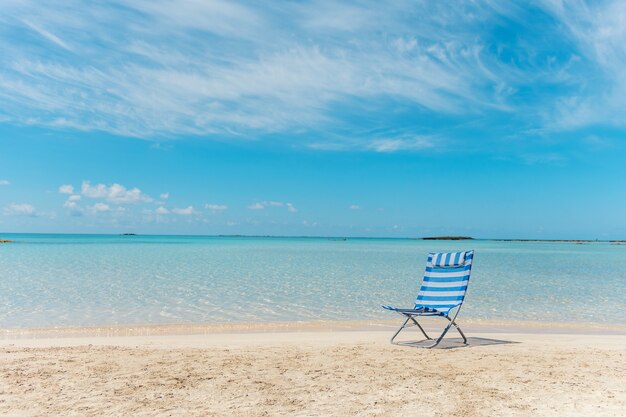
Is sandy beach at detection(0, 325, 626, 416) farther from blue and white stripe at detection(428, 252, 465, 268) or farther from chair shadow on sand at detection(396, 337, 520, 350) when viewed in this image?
blue and white stripe at detection(428, 252, 465, 268)

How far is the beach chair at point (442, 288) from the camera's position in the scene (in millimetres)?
6711

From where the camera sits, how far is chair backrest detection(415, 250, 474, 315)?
6.82 meters

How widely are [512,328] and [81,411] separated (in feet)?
23.8

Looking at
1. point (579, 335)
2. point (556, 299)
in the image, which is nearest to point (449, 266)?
point (579, 335)

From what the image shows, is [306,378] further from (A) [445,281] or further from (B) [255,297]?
(B) [255,297]

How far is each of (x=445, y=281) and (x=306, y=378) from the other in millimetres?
3093

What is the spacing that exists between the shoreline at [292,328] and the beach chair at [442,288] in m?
1.51

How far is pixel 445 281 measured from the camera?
7074 mm

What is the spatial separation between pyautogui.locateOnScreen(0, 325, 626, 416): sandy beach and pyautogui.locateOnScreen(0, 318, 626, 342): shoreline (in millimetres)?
739

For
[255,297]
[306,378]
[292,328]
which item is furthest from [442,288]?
[255,297]

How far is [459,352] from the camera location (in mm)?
6207

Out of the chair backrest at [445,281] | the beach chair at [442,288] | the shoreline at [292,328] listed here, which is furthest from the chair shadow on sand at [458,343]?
the shoreline at [292,328]

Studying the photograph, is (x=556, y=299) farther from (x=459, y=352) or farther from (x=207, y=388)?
(x=207, y=388)

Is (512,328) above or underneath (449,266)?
underneath
